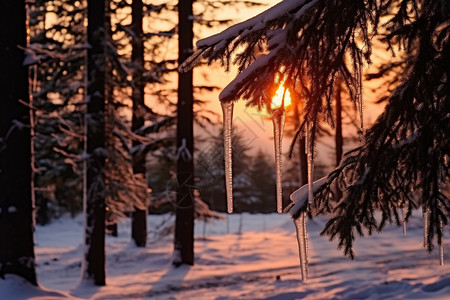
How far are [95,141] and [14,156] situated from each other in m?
3.49

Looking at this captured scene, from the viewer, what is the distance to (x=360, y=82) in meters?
5.20

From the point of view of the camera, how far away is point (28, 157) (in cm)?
909

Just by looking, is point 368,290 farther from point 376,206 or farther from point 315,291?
point 376,206

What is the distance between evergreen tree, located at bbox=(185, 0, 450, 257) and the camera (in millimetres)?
4676

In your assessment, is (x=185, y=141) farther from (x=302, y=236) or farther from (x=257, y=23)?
(x=257, y=23)

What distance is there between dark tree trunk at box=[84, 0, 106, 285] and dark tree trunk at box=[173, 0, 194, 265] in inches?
106

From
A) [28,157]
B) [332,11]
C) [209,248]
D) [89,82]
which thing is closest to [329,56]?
[332,11]

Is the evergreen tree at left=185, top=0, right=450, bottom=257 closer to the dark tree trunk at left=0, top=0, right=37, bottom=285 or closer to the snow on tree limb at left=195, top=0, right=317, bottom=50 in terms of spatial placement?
the snow on tree limb at left=195, top=0, right=317, bottom=50

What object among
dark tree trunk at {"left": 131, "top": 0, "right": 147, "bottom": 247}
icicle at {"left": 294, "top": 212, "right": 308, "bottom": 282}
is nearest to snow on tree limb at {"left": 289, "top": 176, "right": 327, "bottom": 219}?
icicle at {"left": 294, "top": 212, "right": 308, "bottom": 282}

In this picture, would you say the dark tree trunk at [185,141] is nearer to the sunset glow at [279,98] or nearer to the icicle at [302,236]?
the icicle at [302,236]

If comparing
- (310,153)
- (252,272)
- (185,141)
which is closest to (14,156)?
(310,153)

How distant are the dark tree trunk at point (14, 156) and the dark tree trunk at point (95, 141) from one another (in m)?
2.91

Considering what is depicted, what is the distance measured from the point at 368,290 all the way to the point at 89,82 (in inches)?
287

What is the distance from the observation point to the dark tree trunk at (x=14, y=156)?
29.0 feet
